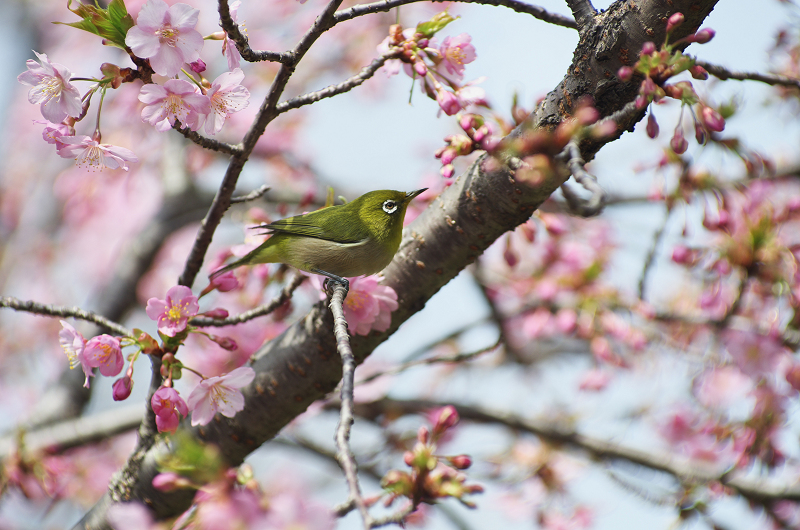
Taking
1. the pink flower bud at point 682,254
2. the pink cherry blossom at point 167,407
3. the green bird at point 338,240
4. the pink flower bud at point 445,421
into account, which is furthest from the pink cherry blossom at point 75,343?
the pink flower bud at point 682,254

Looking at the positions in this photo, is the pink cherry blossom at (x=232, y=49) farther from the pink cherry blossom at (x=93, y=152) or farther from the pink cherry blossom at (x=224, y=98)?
the pink cherry blossom at (x=93, y=152)

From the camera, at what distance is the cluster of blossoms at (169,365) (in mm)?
1942

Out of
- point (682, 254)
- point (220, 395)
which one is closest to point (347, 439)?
point (220, 395)

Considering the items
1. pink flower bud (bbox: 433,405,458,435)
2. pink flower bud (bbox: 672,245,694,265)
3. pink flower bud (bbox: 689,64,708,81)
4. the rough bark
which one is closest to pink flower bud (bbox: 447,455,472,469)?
pink flower bud (bbox: 433,405,458,435)

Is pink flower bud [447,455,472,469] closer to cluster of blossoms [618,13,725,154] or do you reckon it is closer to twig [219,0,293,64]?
cluster of blossoms [618,13,725,154]

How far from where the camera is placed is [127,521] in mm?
1615

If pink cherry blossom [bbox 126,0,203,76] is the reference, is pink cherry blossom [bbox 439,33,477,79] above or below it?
above

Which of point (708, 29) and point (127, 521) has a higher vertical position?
point (708, 29)

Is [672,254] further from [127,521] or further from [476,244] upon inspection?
[127,521]

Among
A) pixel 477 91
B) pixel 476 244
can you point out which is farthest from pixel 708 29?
pixel 476 244

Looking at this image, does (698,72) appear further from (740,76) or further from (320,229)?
(320,229)

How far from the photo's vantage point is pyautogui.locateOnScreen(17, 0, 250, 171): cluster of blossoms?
1705 mm

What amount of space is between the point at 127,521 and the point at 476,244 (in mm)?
1516

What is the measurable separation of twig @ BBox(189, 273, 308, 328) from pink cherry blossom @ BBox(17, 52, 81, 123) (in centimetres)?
86
